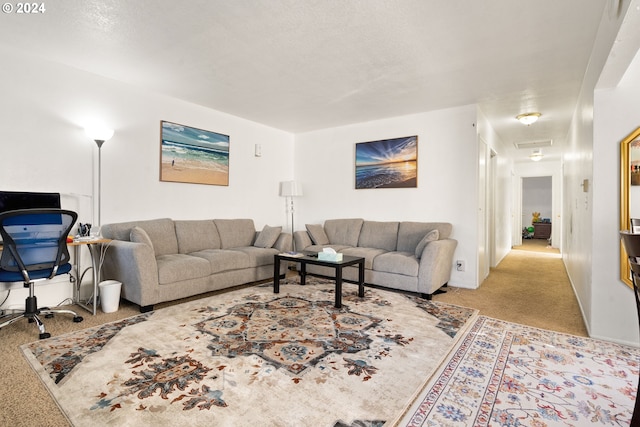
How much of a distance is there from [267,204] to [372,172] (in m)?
1.87

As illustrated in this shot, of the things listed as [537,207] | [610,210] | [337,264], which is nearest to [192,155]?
[337,264]

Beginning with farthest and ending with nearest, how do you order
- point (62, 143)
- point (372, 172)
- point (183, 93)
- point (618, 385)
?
point (372, 172)
point (183, 93)
point (62, 143)
point (618, 385)

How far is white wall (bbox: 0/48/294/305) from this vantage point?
3131 mm

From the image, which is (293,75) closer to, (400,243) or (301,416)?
(400,243)

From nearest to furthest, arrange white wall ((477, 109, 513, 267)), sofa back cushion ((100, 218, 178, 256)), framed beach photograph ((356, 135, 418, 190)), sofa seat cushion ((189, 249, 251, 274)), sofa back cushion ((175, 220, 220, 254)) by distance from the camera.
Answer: sofa back cushion ((100, 218, 178, 256))
sofa seat cushion ((189, 249, 251, 274))
sofa back cushion ((175, 220, 220, 254))
framed beach photograph ((356, 135, 418, 190))
white wall ((477, 109, 513, 267))

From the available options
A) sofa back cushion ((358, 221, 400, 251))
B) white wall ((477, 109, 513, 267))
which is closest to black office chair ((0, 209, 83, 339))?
sofa back cushion ((358, 221, 400, 251))

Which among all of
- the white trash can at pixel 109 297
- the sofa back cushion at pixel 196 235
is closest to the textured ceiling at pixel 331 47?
the sofa back cushion at pixel 196 235

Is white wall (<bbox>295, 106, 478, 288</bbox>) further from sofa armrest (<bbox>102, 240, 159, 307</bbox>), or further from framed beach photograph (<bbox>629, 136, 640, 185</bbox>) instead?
sofa armrest (<bbox>102, 240, 159, 307</bbox>)

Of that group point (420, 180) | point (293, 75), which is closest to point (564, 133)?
point (420, 180)

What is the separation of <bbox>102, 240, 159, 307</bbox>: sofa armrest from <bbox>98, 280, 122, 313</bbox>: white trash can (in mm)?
118

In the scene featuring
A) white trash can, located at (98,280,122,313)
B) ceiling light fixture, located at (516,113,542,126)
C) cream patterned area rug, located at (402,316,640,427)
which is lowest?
cream patterned area rug, located at (402,316,640,427)

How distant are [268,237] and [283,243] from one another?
0.76ft

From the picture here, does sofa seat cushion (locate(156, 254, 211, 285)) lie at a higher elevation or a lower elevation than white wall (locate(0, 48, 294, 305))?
lower

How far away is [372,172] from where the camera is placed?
17.2ft
